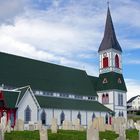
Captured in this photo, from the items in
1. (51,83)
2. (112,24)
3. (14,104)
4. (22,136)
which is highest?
(112,24)

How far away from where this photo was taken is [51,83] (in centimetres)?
5781

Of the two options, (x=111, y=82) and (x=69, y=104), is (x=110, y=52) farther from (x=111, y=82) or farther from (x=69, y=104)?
(x=69, y=104)

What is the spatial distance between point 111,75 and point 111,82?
69.0 inches

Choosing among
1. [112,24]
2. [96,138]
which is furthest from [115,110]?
[96,138]

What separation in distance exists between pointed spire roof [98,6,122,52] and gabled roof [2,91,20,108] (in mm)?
30128

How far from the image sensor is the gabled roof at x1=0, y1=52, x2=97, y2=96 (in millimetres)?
52072

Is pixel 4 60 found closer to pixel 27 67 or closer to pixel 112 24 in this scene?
pixel 27 67

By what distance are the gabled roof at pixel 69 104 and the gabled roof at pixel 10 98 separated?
190 inches

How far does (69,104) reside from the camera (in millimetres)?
56156

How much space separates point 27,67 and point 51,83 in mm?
4956

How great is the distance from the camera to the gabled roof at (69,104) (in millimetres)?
51469

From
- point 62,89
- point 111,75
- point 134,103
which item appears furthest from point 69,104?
point 134,103

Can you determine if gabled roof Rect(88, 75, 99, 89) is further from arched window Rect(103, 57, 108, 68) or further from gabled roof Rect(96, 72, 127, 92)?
arched window Rect(103, 57, 108, 68)

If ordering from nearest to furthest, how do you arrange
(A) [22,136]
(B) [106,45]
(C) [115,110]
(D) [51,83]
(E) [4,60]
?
(A) [22,136] < (E) [4,60] < (D) [51,83] < (C) [115,110] < (B) [106,45]
